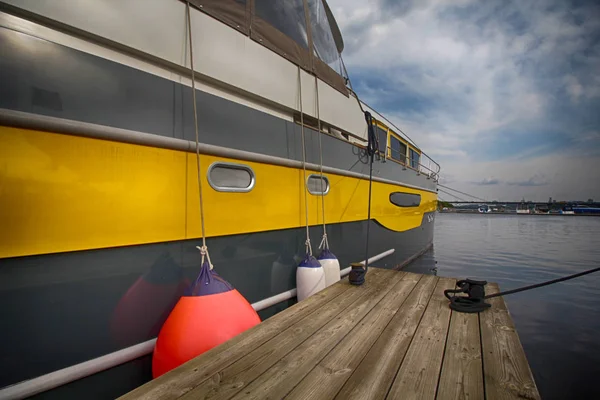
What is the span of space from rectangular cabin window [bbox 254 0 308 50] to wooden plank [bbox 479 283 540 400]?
2.92m

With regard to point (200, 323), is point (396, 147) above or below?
above

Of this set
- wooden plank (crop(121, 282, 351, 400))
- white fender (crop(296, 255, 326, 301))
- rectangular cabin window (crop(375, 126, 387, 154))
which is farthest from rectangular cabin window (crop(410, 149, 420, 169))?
wooden plank (crop(121, 282, 351, 400))

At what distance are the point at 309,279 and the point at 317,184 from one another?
104 centimetres

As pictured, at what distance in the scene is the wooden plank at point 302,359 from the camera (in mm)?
1106

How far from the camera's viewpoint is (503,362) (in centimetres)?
132

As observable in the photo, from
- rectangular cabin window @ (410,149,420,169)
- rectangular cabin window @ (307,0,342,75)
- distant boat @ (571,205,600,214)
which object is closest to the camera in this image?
rectangular cabin window @ (307,0,342,75)

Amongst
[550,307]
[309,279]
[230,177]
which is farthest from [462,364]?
[550,307]

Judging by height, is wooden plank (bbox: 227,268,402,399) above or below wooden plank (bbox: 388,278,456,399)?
above

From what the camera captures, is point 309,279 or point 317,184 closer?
point 309,279

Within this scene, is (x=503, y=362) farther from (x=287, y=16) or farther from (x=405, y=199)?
(x=405, y=199)

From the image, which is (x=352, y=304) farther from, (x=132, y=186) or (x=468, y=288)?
(x=132, y=186)

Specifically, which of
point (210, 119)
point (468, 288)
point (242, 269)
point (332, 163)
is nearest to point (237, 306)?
point (242, 269)

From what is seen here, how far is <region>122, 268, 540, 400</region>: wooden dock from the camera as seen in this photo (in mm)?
1104

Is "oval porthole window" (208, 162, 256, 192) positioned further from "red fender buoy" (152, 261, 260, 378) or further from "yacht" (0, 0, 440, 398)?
"red fender buoy" (152, 261, 260, 378)
